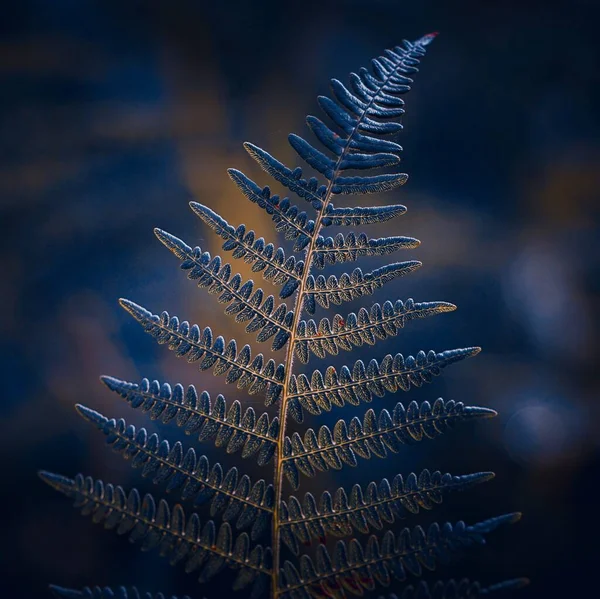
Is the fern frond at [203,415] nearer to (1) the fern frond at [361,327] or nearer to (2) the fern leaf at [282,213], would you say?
(1) the fern frond at [361,327]


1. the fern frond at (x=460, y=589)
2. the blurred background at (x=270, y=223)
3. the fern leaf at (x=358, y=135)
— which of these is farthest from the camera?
the blurred background at (x=270, y=223)

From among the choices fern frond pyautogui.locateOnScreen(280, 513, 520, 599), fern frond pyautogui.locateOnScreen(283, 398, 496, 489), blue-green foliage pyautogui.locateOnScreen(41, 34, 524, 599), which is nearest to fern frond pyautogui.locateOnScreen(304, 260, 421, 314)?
blue-green foliage pyautogui.locateOnScreen(41, 34, 524, 599)

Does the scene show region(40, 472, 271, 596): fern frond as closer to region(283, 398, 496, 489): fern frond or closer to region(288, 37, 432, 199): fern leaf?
region(283, 398, 496, 489): fern frond

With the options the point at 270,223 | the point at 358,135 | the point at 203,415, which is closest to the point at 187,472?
the point at 203,415

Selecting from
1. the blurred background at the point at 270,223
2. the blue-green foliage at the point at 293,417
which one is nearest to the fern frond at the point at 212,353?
the blue-green foliage at the point at 293,417

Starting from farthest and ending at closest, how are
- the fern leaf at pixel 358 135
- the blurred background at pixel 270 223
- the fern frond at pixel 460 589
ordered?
the blurred background at pixel 270 223 → the fern leaf at pixel 358 135 → the fern frond at pixel 460 589

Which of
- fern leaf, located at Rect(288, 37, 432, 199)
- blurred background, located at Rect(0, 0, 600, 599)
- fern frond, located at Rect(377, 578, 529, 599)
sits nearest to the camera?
fern frond, located at Rect(377, 578, 529, 599)
